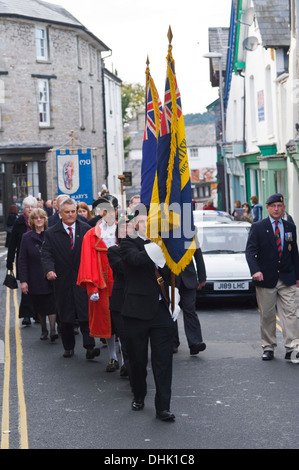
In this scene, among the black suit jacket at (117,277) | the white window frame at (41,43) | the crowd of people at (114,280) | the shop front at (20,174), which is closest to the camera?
the black suit jacket at (117,277)

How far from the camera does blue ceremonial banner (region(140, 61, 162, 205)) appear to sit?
13.2 m

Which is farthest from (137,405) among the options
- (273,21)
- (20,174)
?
(20,174)

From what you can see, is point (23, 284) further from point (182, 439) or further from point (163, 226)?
point (182, 439)

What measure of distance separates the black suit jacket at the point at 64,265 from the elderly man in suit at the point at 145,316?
2781mm

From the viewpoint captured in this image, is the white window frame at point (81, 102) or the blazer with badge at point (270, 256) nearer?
the blazer with badge at point (270, 256)

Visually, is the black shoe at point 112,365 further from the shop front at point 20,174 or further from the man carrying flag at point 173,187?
the shop front at point 20,174

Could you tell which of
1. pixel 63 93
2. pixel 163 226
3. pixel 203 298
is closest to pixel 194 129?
pixel 63 93

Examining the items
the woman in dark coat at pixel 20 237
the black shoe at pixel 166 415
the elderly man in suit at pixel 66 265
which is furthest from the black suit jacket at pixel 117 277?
the woman in dark coat at pixel 20 237

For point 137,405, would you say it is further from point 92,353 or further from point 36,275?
point 36,275

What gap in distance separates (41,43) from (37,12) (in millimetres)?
1508

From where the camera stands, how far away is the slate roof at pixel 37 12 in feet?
126

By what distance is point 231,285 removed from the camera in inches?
558

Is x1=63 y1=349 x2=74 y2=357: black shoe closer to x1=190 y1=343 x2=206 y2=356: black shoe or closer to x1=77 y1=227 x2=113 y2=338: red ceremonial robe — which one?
x1=77 y1=227 x2=113 y2=338: red ceremonial robe

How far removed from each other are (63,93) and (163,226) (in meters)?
34.3
